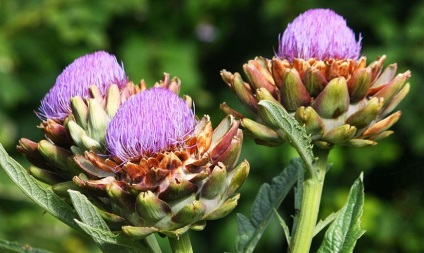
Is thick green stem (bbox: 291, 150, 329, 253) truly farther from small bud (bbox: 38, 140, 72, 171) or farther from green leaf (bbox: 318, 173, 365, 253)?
small bud (bbox: 38, 140, 72, 171)

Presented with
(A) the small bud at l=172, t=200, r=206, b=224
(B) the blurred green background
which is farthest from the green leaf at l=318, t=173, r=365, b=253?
(B) the blurred green background

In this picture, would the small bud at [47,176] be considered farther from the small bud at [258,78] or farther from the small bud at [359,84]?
the small bud at [359,84]

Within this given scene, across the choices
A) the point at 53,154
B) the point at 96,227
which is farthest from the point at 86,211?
the point at 53,154

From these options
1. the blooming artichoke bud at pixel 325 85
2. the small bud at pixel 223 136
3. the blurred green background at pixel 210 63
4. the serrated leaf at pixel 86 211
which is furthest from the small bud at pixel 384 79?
the blurred green background at pixel 210 63

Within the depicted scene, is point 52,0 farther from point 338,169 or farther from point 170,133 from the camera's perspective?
point 170,133

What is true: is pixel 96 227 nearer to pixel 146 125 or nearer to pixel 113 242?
pixel 113 242

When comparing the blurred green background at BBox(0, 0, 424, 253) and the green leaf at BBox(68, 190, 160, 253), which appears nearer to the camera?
the green leaf at BBox(68, 190, 160, 253)
